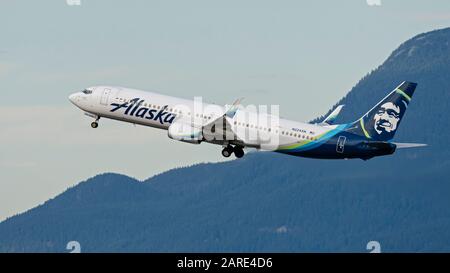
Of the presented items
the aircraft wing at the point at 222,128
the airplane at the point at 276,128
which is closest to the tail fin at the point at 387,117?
the airplane at the point at 276,128

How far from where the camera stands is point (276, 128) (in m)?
109

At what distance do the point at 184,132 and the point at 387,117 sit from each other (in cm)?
1946

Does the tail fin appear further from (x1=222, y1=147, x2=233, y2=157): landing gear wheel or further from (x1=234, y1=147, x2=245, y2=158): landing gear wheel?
(x1=222, y1=147, x2=233, y2=157): landing gear wheel

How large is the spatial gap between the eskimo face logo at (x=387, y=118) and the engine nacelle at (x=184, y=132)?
17.0 metres

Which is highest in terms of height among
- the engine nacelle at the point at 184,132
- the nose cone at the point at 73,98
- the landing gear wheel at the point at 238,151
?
the nose cone at the point at 73,98

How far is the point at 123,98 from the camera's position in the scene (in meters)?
114

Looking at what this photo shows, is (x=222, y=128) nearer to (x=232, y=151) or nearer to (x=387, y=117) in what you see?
(x=232, y=151)

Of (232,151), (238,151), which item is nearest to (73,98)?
(232,151)

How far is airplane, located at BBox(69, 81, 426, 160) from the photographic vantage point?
108438 mm

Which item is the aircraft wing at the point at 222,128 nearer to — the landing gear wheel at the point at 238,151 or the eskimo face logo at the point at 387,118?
the landing gear wheel at the point at 238,151

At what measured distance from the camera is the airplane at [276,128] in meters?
108
